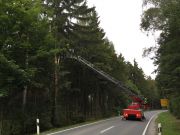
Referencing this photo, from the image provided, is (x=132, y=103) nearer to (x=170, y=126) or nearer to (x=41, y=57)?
(x=170, y=126)

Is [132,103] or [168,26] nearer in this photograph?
[168,26]

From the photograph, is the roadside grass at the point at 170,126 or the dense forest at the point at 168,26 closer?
the dense forest at the point at 168,26

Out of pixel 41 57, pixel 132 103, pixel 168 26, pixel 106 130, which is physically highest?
pixel 168 26

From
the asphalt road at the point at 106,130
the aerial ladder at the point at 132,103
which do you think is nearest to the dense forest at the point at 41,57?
the aerial ladder at the point at 132,103

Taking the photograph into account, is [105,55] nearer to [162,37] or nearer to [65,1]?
[65,1]

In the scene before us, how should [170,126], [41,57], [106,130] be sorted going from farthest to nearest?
[170,126]
[41,57]
[106,130]

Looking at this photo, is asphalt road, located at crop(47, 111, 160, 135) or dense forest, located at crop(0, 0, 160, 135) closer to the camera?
asphalt road, located at crop(47, 111, 160, 135)

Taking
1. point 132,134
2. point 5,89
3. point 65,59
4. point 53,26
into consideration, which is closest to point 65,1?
point 53,26

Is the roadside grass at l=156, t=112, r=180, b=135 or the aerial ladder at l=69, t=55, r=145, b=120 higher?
the aerial ladder at l=69, t=55, r=145, b=120

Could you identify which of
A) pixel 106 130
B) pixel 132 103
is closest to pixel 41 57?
pixel 106 130

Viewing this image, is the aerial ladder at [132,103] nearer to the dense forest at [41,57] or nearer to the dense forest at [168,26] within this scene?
the dense forest at [41,57]

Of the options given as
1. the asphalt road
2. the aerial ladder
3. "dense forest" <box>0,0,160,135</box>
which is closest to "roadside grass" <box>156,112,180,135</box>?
the asphalt road

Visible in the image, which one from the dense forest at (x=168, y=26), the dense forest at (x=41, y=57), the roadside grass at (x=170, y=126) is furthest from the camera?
the dense forest at (x=41, y=57)

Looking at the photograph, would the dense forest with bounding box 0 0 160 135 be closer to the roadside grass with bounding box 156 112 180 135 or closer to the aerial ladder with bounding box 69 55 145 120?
the aerial ladder with bounding box 69 55 145 120
